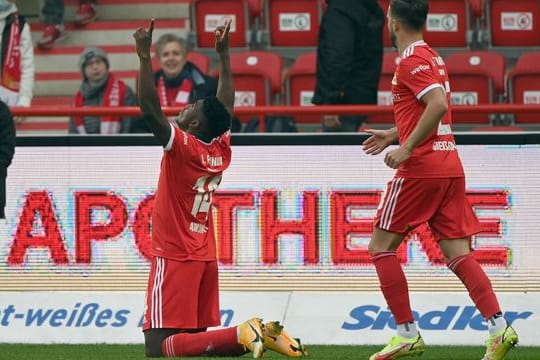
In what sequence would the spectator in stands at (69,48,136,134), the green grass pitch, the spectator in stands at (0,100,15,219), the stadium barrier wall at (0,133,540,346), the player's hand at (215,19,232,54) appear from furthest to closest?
the spectator in stands at (69,48,136,134) < the stadium barrier wall at (0,133,540,346) < the spectator in stands at (0,100,15,219) < the green grass pitch < the player's hand at (215,19,232,54)

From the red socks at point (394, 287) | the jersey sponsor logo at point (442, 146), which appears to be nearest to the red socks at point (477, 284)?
the red socks at point (394, 287)

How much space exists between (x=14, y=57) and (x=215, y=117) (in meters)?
5.03

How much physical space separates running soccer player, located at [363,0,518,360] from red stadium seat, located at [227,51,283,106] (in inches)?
199

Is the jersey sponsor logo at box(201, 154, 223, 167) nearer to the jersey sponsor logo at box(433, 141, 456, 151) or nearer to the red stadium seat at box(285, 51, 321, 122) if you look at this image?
the jersey sponsor logo at box(433, 141, 456, 151)

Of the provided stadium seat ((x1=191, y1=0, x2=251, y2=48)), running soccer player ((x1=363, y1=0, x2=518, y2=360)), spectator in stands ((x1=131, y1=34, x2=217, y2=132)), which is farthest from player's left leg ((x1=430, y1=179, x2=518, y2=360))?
stadium seat ((x1=191, y1=0, x2=251, y2=48))

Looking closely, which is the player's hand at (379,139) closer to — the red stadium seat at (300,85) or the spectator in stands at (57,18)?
the red stadium seat at (300,85)

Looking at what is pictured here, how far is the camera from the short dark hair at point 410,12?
7684mm

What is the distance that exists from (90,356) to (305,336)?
1.67 meters

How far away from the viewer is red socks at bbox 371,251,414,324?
7.79 m

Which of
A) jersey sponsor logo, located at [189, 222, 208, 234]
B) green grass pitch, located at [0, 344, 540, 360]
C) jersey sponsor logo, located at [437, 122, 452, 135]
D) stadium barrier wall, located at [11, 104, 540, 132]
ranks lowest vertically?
green grass pitch, located at [0, 344, 540, 360]

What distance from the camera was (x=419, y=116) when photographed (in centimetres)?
769

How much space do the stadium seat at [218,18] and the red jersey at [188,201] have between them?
582cm

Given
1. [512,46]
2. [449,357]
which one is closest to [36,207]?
[449,357]

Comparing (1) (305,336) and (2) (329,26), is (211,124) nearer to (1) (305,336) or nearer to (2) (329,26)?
(1) (305,336)
